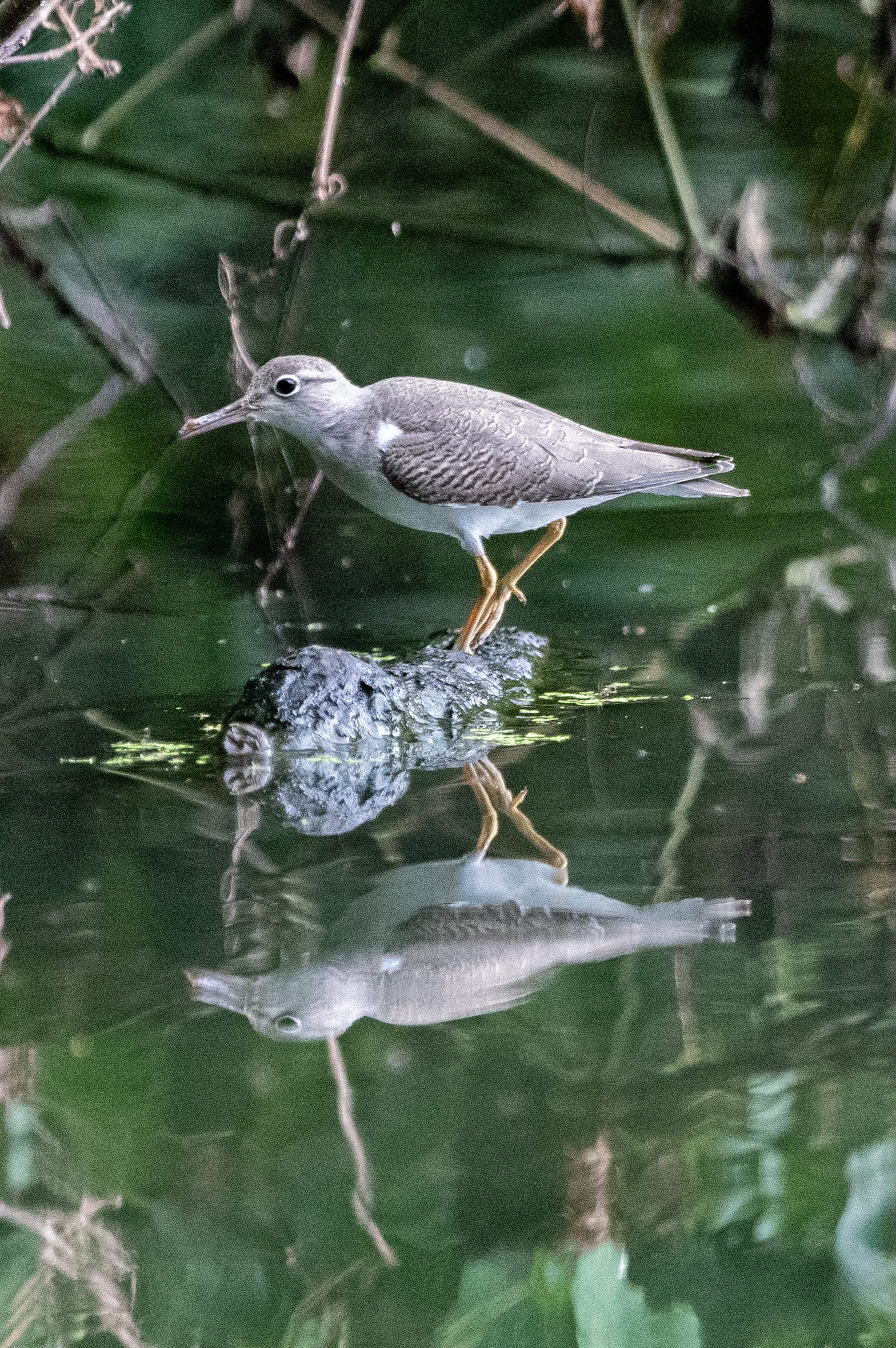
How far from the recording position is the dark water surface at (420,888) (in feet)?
5.31

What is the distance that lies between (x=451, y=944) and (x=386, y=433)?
1.63m

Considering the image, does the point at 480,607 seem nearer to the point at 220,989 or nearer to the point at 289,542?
the point at 289,542

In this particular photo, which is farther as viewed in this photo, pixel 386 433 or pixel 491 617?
pixel 491 617

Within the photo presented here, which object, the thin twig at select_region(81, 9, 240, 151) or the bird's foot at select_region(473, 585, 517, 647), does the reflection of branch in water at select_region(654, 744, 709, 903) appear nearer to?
the bird's foot at select_region(473, 585, 517, 647)

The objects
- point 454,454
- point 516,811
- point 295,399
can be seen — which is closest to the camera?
point 516,811

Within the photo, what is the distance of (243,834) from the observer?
278 centimetres

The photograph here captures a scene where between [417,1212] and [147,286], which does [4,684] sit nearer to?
[417,1212]

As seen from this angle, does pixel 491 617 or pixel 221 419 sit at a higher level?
pixel 221 419

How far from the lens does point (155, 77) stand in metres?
6.14

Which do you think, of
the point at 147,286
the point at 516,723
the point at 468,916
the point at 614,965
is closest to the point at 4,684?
the point at 516,723

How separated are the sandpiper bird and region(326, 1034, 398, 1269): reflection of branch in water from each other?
72.0 inches

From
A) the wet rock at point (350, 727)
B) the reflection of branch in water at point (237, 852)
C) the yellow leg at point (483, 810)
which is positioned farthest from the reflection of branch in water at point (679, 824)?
the reflection of branch in water at point (237, 852)

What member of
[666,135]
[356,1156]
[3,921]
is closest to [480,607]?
[3,921]

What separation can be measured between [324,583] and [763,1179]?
3.38m
